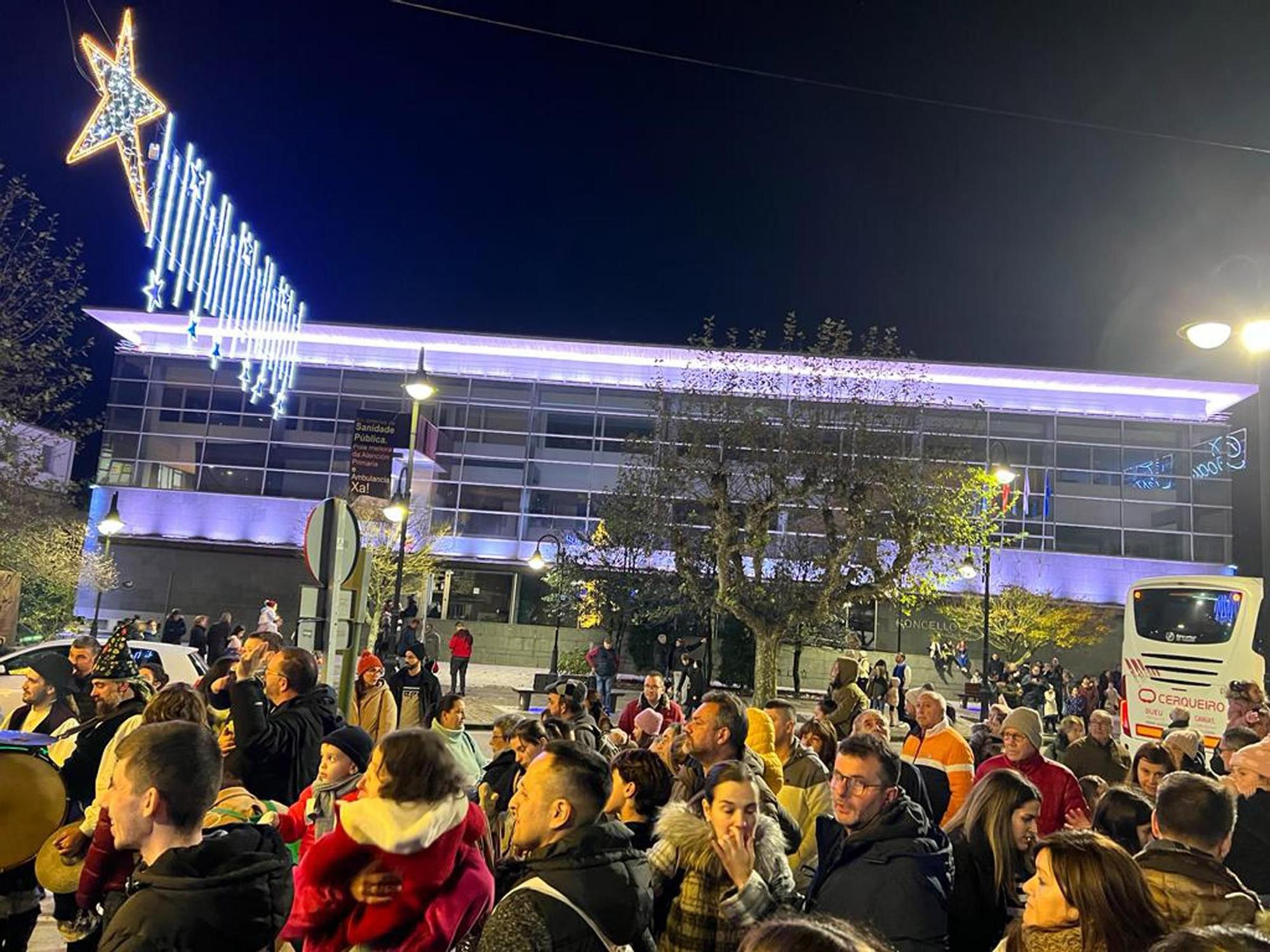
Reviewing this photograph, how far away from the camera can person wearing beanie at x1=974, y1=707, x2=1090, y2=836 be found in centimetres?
583

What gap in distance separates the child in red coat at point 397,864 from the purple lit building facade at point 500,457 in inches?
1452

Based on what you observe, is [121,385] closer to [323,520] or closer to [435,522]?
[435,522]

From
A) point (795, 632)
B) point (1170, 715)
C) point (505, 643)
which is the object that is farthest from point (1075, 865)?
point (505, 643)

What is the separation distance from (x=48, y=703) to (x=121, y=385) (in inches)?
1608

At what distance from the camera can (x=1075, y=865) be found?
2746mm

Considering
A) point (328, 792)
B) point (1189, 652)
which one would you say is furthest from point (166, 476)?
point (328, 792)

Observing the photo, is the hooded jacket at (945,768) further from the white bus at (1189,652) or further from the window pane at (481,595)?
the window pane at (481,595)

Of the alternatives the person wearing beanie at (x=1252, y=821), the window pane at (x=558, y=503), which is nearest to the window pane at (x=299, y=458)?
the window pane at (x=558, y=503)

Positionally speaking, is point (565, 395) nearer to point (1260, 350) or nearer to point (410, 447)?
point (410, 447)

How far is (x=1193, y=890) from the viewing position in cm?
317

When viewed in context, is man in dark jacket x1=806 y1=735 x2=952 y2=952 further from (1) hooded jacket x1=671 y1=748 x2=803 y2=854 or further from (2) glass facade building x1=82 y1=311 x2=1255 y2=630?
(2) glass facade building x1=82 y1=311 x2=1255 y2=630

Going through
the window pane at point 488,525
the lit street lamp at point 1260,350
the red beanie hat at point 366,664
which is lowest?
the red beanie hat at point 366,664

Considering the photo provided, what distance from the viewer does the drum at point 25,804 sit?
4395mm

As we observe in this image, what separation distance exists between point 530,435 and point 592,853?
1599 inches
